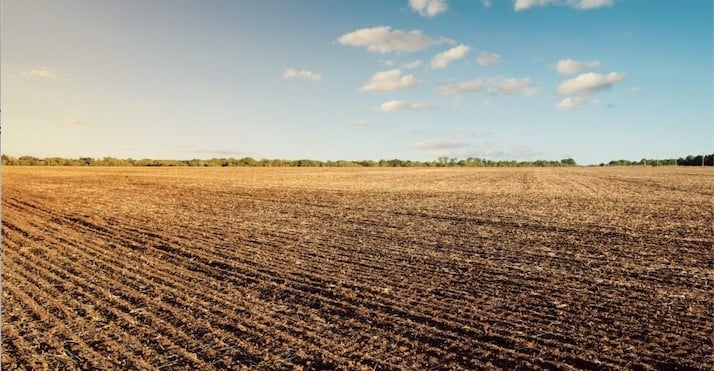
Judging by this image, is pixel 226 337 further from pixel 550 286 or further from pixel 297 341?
pixel 550 286

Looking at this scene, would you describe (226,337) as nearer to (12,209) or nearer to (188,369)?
(188,369)

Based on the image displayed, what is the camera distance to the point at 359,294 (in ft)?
23.2

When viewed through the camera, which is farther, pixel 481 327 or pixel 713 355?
pixel 481 327

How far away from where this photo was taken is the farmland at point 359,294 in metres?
5.17

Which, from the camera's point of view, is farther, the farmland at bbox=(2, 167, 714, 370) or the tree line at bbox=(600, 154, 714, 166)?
the tree line at bbox=(600, 154, 714, 166)

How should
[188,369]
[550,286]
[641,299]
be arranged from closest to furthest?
[188,369] < [641,299] < [550,286]

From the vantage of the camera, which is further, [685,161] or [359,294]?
[685,161]

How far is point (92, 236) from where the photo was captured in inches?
465

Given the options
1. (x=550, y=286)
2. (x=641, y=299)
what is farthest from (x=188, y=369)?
(x=641, y=299)

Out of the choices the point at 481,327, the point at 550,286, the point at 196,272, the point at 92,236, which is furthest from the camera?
the point at 92,236

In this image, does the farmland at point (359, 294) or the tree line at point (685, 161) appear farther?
the tree line at point (685, 161)

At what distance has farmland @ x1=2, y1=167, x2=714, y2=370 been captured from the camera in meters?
5.17

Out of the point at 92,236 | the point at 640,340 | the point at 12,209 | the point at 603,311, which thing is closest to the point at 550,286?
the point at 603,311

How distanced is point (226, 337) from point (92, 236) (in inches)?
314
